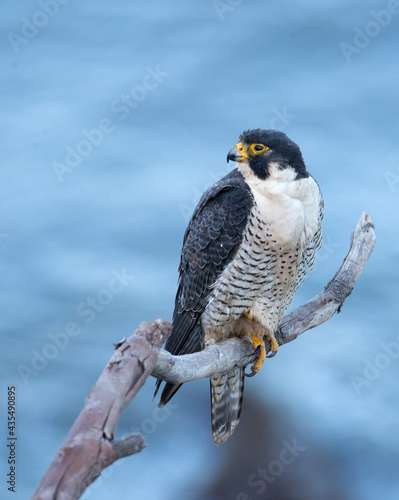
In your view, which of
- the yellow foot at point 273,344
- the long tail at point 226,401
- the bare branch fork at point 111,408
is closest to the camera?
the bare branch fork at point 111,408

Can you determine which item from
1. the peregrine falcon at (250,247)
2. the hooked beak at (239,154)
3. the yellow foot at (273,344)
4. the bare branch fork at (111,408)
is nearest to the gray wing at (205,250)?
the peregrine falcon at (250,247)

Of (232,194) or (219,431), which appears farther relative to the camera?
(219,431)

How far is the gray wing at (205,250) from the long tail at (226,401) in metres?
0.43

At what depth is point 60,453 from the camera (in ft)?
7.64

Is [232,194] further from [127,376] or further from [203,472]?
[203,472]

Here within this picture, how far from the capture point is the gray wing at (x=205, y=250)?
3.95 meters

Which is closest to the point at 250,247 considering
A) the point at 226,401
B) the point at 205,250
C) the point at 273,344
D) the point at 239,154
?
the point at 205,250

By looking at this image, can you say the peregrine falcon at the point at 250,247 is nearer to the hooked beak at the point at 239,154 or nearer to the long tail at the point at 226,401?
the hooked beak at the point at 239,154

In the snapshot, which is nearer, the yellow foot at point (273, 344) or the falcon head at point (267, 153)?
the falcon head at point (267, 153)

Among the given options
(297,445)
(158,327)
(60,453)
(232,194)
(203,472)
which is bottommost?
(203,472)

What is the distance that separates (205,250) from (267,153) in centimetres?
65

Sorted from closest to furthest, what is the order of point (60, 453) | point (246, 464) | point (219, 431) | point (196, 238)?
point (60, 453) < point (196, 238) < point (219, 431) < point (246, 464)

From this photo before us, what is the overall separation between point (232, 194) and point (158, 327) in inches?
57.2

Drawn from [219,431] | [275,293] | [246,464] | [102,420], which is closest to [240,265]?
[275,293]
